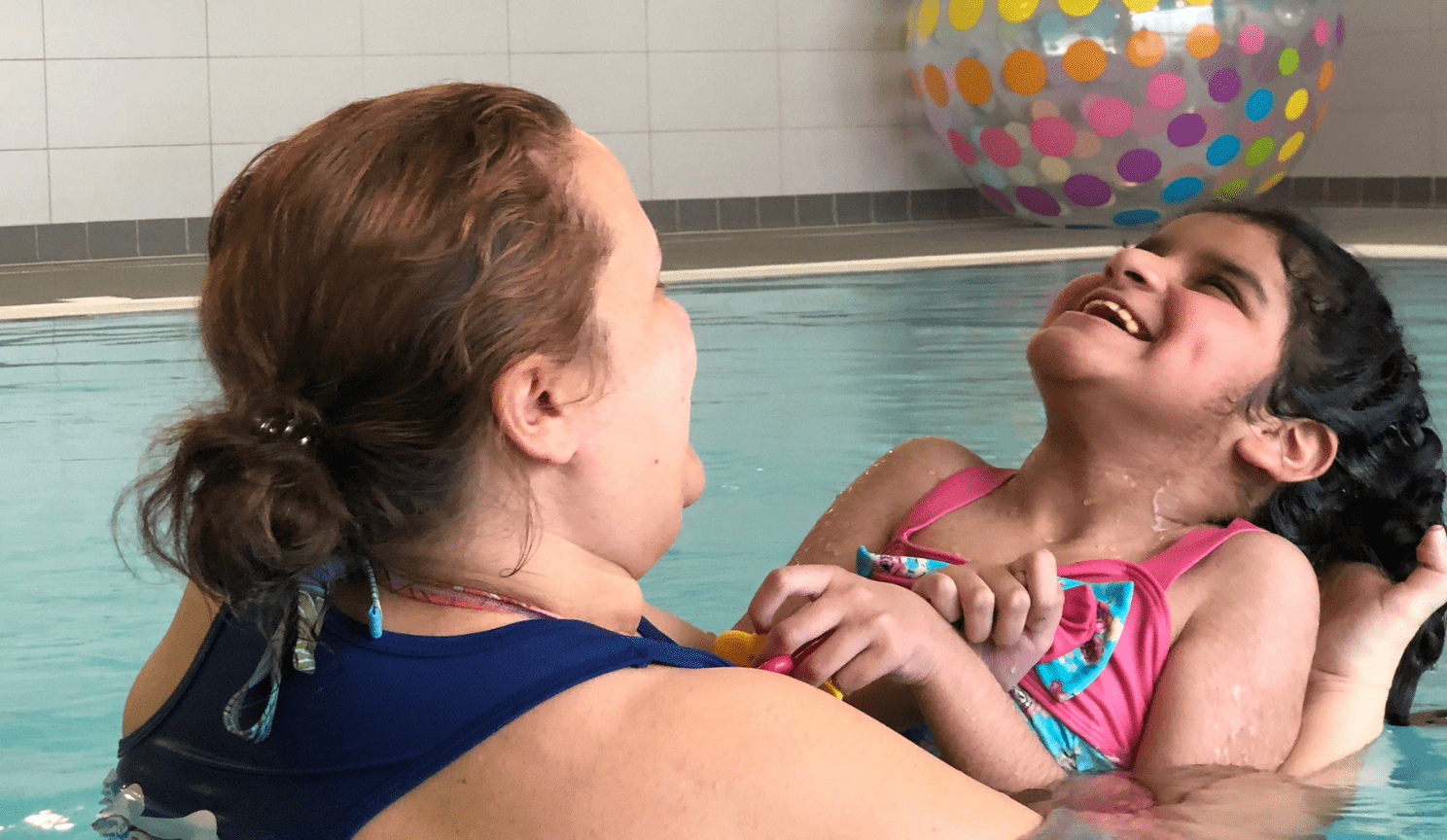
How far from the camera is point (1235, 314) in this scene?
1.80 m

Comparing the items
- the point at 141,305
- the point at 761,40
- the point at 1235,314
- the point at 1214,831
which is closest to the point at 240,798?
the point at 1214,831

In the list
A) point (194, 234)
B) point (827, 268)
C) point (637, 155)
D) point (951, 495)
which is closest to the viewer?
point (951, 495)

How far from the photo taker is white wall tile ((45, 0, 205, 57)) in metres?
7.98

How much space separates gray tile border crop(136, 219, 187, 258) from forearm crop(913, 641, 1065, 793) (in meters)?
7.50

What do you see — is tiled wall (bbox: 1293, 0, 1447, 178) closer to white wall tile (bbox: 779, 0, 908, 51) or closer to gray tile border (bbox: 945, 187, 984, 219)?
gray tile border (bbox: 945, 187, 984, 219)

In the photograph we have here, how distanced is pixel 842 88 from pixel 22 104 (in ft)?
14.1

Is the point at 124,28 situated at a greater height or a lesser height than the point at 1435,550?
greater

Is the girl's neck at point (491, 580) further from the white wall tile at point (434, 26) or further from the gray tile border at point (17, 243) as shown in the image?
the white wall tile at point (434, 26)

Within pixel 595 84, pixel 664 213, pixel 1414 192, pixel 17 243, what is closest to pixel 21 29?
pixel 17 243

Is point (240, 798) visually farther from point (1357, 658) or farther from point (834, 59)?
point (834, 59)

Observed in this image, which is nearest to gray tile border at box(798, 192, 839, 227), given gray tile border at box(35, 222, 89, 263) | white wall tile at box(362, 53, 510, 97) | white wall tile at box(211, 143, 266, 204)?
white wall tile at box(362, 53, 510, 97)

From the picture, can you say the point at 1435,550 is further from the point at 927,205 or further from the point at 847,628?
the point at 927,205

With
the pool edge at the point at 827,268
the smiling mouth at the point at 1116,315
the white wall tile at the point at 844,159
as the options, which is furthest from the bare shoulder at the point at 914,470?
the white wall tile at the point at 844,159

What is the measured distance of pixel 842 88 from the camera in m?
9.45
